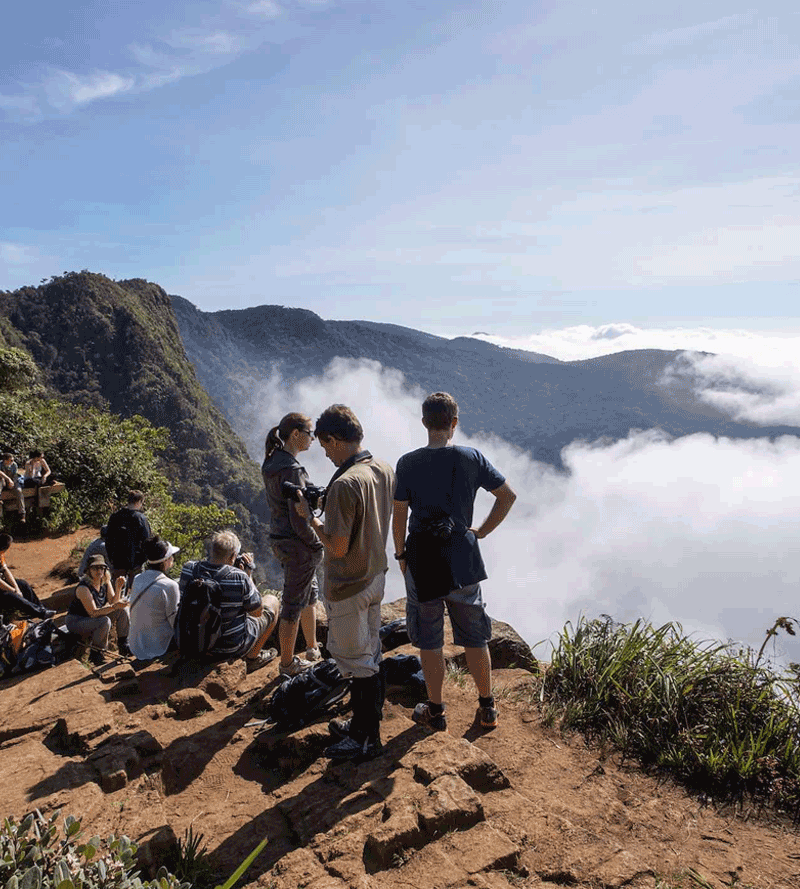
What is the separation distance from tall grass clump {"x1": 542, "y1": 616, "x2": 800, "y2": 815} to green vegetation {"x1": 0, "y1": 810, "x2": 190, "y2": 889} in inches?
107

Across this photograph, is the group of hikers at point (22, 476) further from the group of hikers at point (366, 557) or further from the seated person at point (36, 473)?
the group of hikers at point (366, 557)

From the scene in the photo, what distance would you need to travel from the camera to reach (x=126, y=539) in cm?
745

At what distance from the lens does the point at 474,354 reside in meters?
175

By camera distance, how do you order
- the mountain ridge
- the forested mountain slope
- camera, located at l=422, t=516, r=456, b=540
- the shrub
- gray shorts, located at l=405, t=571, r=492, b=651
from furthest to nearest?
1. the mountain ridge
2. the forested mountain slope
3. the shrub
4. gray shorts, located at l=405, t=571, r=492, b=651
5. camera, located at l=422, t=516, r=456, b=540

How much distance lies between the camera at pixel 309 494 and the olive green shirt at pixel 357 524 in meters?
0.41

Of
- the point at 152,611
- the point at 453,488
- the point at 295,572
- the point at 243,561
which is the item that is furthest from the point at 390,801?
the point at 243,561

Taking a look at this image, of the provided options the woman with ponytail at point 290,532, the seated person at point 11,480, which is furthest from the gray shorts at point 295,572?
the seated person at point 11,480

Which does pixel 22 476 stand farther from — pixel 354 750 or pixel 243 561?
pixel 354 750

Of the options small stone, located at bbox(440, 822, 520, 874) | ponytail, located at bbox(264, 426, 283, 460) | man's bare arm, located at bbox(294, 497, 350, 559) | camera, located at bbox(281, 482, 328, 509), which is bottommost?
small stone, located at bbox(440, 822, 520, 874)

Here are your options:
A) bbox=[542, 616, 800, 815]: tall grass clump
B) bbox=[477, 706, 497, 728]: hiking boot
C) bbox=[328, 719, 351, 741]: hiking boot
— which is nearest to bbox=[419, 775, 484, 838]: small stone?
bbox=[328, 719, 351, 741]: hiking boot

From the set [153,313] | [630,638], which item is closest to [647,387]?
[153,313]

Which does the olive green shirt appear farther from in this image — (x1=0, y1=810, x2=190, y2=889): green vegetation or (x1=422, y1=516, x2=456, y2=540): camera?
(x1=0, y1=810, x2=190, y2=889): green vegetation

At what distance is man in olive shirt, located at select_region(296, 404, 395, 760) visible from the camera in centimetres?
332

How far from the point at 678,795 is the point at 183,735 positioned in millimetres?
3006
